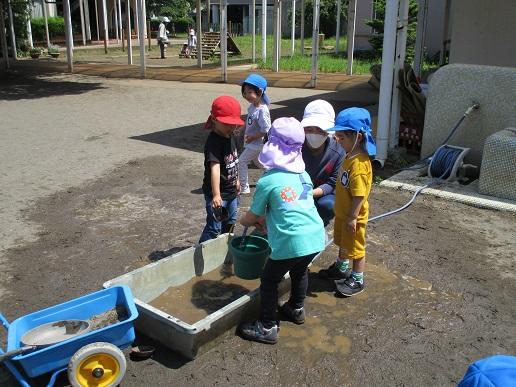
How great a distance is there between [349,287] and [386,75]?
4.29 meters

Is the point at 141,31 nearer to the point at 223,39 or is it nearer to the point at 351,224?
the point at 223,39

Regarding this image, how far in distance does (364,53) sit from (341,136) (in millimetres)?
24934

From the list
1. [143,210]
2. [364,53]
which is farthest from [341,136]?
[364,53]

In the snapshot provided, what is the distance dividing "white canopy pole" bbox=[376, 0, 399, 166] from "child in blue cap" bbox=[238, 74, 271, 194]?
221 centimetres

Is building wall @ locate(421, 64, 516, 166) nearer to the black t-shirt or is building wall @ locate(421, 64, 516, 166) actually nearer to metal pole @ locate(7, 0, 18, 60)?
the black t-shirt

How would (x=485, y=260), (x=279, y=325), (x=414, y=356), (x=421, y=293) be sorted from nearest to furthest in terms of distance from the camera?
(x=414, y=356) < (x=279, y=325) < (x=421, y=293) < (x=485, y=260)

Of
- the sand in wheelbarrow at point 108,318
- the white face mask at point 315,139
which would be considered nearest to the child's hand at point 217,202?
the white face mask at point 315,139

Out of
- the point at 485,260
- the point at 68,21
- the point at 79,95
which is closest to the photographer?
the point at 485,260

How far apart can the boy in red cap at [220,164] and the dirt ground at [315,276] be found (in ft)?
2.63

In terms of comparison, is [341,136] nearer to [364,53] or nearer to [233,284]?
[233,284]

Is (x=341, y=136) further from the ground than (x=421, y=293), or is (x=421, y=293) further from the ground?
(x=341, y=136)

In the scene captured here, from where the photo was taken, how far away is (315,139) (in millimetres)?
4125

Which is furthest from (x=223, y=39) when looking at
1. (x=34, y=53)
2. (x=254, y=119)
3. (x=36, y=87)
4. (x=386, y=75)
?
(x=34, y=53)

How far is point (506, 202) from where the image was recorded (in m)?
6.05
